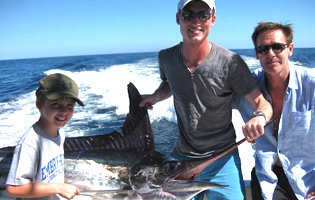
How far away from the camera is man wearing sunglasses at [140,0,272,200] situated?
164cm

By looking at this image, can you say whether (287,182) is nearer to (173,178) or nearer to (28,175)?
(173,178)

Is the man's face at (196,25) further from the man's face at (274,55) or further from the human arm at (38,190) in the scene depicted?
the human arm at (38,190)

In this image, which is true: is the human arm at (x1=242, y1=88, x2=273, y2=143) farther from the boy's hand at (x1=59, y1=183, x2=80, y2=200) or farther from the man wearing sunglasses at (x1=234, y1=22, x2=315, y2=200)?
the boy's hand at (x1=59, y1=183, x2=80, y2=200)

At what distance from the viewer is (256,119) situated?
139cm

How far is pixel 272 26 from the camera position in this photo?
1645 millimetres

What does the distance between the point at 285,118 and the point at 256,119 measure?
41cm

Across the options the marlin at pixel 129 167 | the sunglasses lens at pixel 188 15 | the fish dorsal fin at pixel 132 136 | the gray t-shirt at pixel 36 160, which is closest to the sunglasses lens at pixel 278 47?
the sunglasses lens at pixel 188 15

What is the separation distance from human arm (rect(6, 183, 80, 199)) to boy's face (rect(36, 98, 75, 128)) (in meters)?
0.30

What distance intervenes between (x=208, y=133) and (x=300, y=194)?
0.71 metres

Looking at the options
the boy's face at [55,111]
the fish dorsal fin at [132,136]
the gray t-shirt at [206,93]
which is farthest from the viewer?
the fish dorsal fin at [132,136]

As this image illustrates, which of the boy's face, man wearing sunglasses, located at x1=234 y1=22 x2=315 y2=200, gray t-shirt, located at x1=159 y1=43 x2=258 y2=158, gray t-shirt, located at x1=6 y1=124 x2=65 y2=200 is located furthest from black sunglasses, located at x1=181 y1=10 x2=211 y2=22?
gray t-shirt, located at x1=6 y1=124 x2=65 y2=200

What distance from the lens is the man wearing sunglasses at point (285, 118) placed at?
1.63 meters

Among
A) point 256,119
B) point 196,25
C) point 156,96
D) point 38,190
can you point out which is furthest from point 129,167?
point 196,25

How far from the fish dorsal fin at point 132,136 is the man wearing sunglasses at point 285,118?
790 mm
